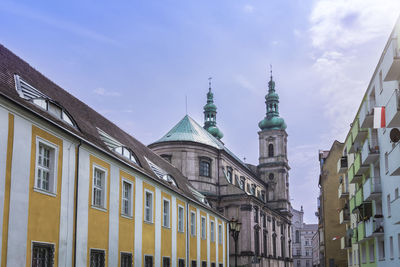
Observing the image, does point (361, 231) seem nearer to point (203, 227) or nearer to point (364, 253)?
point (364, 253)

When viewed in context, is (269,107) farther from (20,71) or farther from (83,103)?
(20,71)

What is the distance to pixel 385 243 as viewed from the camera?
25.8 meters

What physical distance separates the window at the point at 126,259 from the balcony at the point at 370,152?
13.2 metres

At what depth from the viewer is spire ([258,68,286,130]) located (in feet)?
276

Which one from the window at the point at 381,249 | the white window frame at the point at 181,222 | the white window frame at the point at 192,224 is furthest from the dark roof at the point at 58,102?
the window at the point at 381,249

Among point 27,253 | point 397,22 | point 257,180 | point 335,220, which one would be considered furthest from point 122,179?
point 257,180

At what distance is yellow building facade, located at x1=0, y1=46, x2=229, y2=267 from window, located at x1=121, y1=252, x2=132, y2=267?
0.16 feet

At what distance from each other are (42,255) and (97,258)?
3.81 metres

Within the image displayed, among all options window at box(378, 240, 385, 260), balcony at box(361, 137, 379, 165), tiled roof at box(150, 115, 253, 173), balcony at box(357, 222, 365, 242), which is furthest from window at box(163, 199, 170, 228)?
tiled roof at box(150, 115, 253, 173)

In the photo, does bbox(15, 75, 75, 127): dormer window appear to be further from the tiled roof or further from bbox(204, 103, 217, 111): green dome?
bbox(204, 103, 217, 111): green dome

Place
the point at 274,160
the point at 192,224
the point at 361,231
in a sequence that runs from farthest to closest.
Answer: the point at 274,160, the point at 192,224, the point at 361,231

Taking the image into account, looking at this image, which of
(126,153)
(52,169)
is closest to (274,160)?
(126,153)

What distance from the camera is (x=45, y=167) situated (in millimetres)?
16562

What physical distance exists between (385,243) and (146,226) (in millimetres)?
12016
